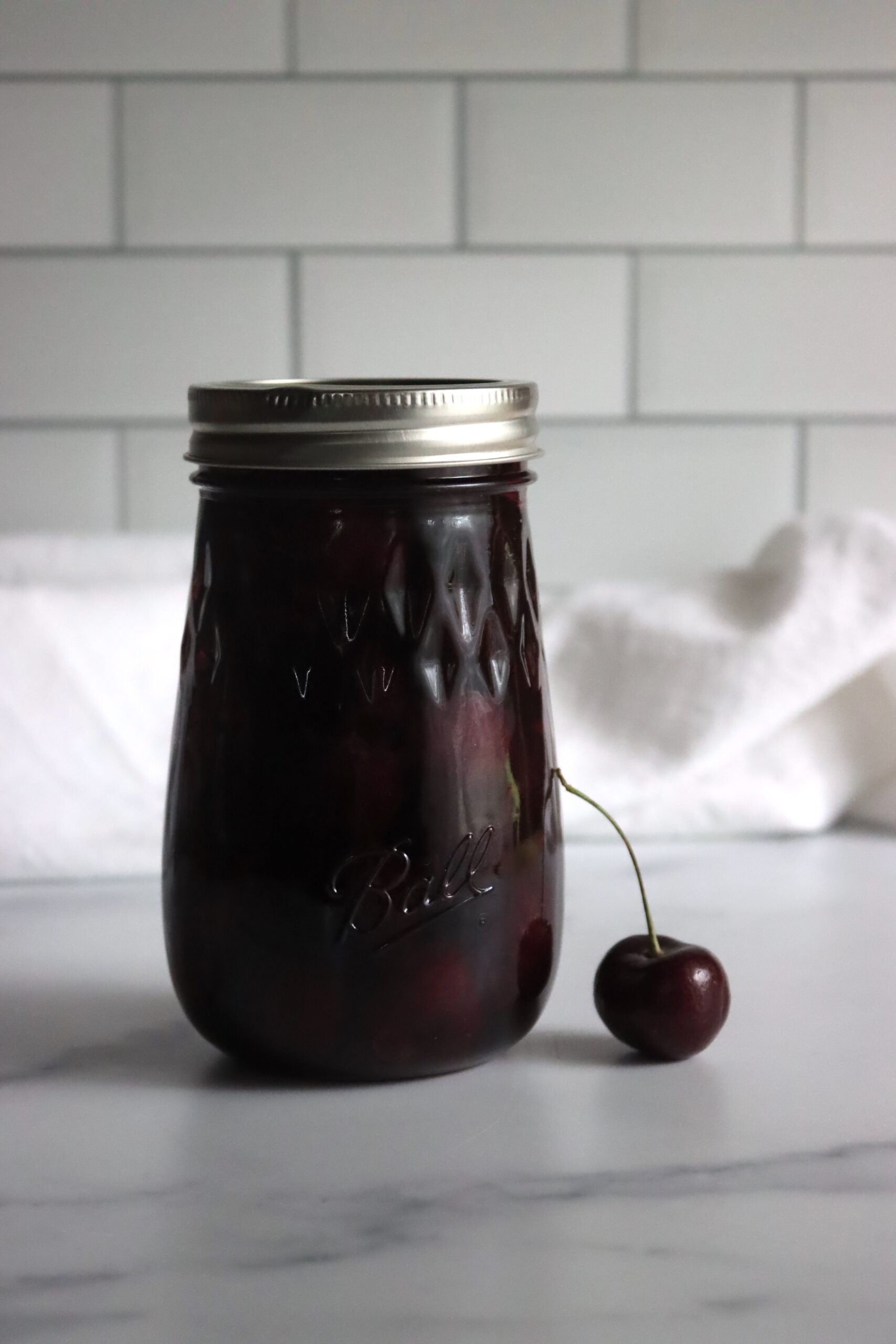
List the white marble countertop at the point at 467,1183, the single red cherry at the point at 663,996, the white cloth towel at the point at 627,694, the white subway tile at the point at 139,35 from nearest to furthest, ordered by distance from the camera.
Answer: the white marble countertop at the point at 467,1183
the single red cherry at the point at 663,996
the white cloth towel at the point at 627,694
the white subway tile at the point at 139,35

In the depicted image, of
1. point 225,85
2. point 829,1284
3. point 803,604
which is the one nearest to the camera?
point 829,1284

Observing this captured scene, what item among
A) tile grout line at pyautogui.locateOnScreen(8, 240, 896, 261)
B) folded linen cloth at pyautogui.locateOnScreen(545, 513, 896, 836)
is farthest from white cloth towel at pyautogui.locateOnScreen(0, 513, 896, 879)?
tile grout line at pyautogui.locateOnScreen(8, 240, 896, 261)

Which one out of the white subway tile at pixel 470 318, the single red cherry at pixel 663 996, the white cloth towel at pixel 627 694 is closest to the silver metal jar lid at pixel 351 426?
the single red cherry at pixel 663 996

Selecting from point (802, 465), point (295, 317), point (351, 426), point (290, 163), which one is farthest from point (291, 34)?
point (351, 426)

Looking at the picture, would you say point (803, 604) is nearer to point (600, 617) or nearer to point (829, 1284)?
point (600, 617)

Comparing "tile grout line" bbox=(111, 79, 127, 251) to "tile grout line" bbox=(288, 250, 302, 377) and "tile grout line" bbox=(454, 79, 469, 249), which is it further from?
"tile grout line" bbox=(454, 79, 469, 249)

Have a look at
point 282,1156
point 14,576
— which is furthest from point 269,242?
point 282,1156

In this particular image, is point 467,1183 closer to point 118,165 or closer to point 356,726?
point 356,726

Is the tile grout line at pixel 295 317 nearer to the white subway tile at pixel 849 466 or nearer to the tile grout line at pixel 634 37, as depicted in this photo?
the tile grout line at pixel 634 37
